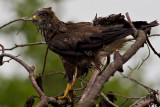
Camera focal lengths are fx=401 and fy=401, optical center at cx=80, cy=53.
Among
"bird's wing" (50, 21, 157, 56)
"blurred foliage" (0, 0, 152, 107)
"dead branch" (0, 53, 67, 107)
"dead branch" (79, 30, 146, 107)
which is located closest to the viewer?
"dead branch" (79, 30, 146, 107)

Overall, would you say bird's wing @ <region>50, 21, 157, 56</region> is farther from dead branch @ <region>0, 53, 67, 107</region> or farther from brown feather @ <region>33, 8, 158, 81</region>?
dead branch @ <region>0, 53, 67, 107</region>

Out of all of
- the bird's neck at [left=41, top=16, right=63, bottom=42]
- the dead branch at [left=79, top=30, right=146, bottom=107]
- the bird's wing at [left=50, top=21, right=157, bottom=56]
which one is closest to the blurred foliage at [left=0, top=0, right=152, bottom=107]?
the bird's neck at [left=41, top=16, right=63, bottom=42]

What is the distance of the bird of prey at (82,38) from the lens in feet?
15.1

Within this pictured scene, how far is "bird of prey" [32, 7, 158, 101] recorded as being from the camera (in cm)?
459

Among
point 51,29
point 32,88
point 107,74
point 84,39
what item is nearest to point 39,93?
point 107,74

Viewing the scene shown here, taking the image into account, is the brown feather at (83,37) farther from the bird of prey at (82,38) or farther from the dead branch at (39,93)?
the dead branch at (39,93)

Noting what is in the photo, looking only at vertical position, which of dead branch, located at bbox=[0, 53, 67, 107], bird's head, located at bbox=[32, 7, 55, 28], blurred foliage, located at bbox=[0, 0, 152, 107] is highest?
bird's head, located at bbox=[32, 7, 55, 28]

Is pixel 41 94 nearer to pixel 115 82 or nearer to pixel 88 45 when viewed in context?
pixel 88 45

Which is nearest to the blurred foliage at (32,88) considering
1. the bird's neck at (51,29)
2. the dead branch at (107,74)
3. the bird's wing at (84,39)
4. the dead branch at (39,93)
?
the bird's neck at (51,29)

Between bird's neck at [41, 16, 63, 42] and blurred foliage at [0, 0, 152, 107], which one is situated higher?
bird's neck at [41, 16, 63, 42]

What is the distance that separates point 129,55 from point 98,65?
5.19ft

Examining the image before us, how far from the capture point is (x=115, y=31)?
4547mm

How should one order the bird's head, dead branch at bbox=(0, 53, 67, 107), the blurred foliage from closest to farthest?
dead branch at bbox=(0, 53, 67, 107)
the bird's head
the blurred foliage

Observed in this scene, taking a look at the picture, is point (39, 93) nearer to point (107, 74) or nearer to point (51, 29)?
point (107, 74)
